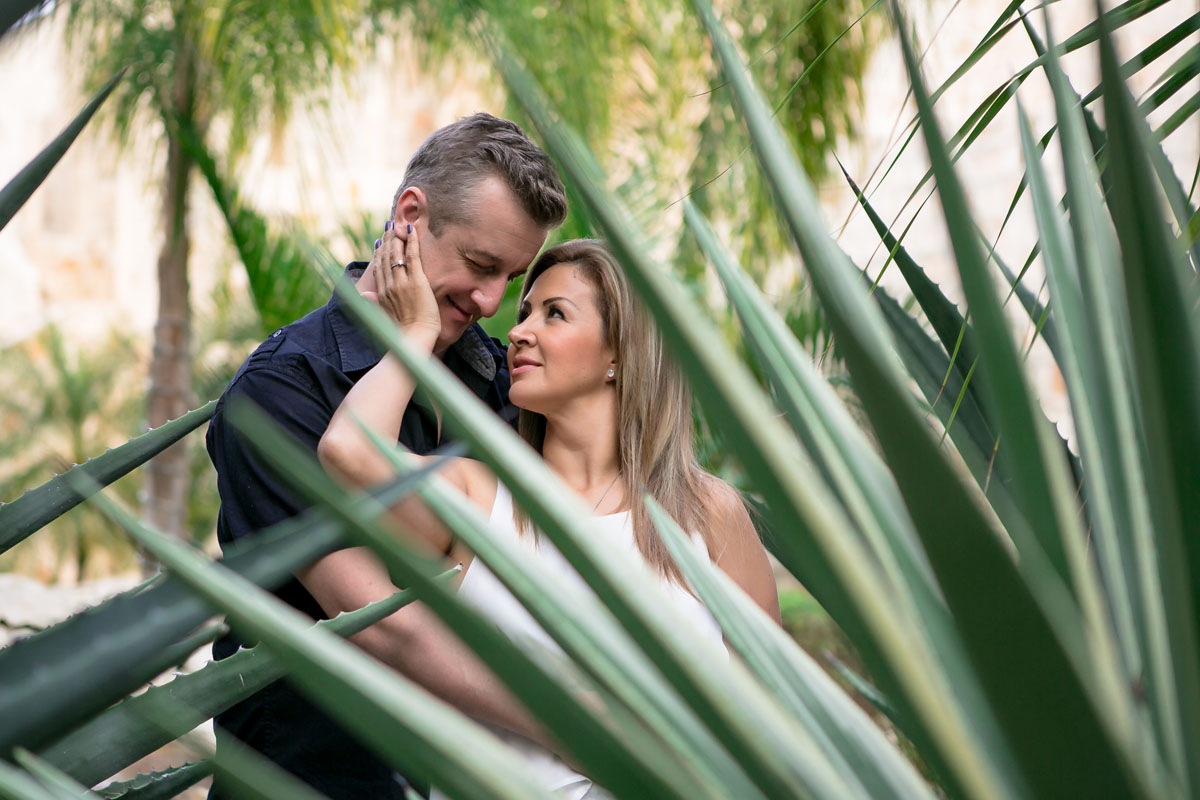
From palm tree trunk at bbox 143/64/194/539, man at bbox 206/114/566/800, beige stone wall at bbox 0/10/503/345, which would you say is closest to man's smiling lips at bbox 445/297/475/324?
man at bbox 206/114/566/800

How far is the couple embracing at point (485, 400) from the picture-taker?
1.46 m

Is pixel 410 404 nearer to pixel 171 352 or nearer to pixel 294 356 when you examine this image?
pixel 294 356

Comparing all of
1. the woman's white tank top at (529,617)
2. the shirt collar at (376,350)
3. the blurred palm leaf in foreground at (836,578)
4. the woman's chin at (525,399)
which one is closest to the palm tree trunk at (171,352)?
the shirt collar at (376,350)

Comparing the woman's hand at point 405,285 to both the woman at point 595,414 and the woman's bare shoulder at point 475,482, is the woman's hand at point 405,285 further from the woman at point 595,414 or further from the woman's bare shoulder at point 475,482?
the woman's bare shoulder at point 475,482

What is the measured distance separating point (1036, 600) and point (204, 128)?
18.0ft

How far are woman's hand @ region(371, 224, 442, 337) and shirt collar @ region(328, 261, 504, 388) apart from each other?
6cm

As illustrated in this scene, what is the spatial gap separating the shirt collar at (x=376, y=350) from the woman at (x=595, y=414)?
7 cm

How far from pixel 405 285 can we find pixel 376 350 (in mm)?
107

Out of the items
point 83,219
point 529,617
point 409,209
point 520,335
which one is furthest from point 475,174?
point 83,219

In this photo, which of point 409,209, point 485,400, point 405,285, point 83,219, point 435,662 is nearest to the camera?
point 435,662

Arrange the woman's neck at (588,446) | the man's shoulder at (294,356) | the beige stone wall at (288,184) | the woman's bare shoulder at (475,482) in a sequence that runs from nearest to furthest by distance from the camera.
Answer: the man's shoulder at (294,356) → the woman's bare shoulder at (475,482) → the woman's neck at (588,446) → the beige stone wall at (288,184)

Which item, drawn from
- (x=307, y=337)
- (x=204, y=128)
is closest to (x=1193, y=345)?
(x=307, y=337)

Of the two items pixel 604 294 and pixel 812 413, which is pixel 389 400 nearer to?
pixel 604 294

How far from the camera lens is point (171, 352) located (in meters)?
5.47
